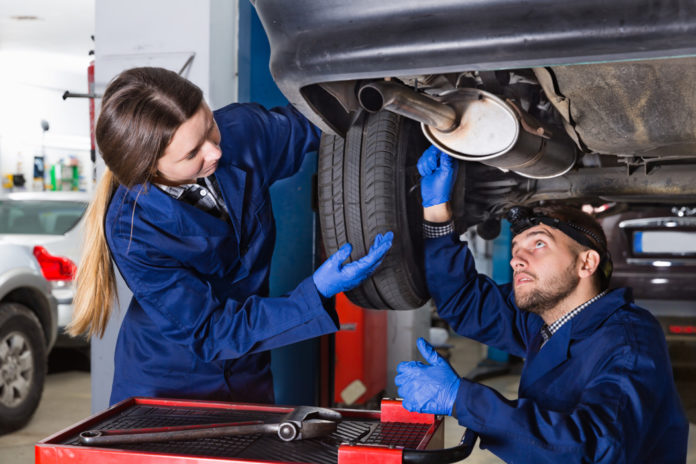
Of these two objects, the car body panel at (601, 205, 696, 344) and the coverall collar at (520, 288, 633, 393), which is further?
the car body panel at (601, 205, 696, 344)

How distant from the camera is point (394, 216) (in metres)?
1.51

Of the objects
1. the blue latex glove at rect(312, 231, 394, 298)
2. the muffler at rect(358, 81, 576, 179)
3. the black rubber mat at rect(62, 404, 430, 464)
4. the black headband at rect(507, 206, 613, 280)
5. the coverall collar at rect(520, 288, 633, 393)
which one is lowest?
the black rubber mat at rect(62, 404, 430, 464)

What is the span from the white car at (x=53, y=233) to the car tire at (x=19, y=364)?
0.81ft

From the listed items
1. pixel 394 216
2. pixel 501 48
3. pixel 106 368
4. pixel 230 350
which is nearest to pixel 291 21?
pixel 501 48

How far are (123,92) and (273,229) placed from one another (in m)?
0.50

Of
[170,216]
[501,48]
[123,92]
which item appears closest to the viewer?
[501,48]

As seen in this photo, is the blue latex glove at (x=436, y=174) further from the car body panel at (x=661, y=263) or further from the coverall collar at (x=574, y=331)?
the car body panel at (x=661, y=263)

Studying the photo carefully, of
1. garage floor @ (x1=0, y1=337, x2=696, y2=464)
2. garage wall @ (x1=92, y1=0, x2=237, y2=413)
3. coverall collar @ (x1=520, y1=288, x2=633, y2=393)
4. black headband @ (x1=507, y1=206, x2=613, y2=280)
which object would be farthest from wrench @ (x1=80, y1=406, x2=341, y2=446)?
garage floor @ (x1=0, y1=337, x2=696, y2=464)

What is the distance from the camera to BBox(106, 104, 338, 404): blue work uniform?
A: 1419 millimetres

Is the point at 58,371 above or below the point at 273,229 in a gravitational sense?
below

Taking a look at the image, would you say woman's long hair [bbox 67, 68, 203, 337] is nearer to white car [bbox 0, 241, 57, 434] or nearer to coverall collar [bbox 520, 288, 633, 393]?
coverall collar [bbox 520, 288, 633, 393]

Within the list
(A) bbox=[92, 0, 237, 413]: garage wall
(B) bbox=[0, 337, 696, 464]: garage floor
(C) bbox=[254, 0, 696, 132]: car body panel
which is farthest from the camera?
(B) bbox=[0, 337, 696, 464]: garage floor

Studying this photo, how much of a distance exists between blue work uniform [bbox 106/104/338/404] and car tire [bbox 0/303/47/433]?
1411 mm

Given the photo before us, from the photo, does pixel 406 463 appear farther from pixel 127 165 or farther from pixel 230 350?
pixel 127 165
